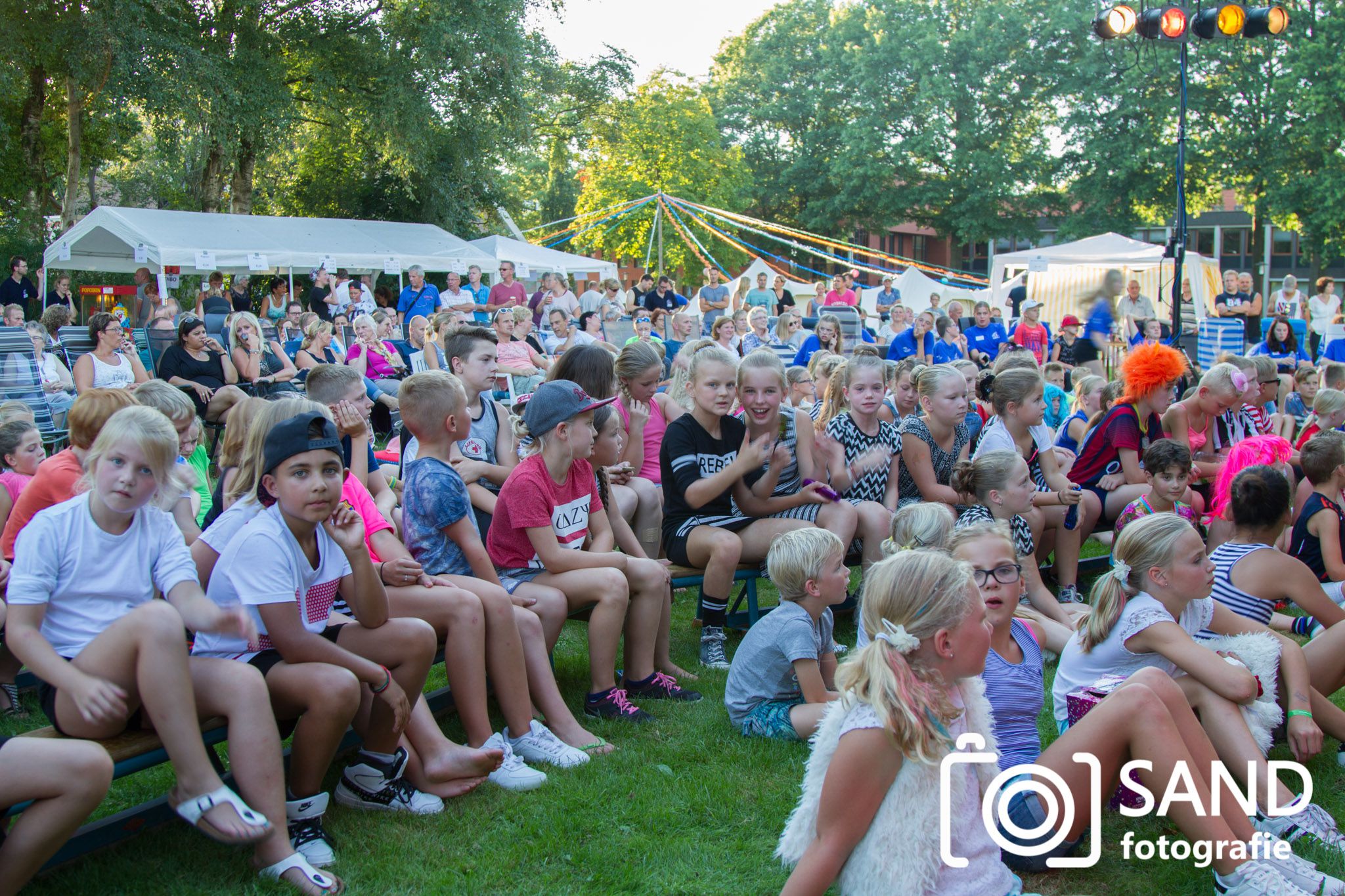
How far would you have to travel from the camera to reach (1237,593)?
4055 millimetres

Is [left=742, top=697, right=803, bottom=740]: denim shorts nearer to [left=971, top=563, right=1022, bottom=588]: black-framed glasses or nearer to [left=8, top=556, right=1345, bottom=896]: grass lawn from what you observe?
[left=8, top=556, right=1345, bottom=896]: grass lawn

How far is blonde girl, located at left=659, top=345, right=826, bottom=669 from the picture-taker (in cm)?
487

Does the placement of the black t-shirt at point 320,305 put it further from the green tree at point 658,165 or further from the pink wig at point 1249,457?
the green tree at point 658,165

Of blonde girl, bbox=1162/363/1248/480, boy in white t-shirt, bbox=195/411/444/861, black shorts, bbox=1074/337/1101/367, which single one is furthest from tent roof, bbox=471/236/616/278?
boy in white t-shirt, bbox=195/411/444/861

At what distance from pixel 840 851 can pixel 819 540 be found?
1.66 m

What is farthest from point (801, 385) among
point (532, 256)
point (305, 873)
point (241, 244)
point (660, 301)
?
point (532, 256)

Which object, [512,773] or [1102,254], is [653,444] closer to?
[512,773]

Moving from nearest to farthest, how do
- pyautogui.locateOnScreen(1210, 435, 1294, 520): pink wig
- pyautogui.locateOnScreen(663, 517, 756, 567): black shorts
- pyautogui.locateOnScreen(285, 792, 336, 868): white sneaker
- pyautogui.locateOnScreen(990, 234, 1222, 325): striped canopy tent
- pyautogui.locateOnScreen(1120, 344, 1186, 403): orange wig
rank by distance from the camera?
pyautogui.locateOnScreen(285, 792, 336, 868): white sneaker < pyautogui.locateOnScreen(663, 517, 756, 567): black shorts < pyautogui.locateOnScreen(1210, 435, 1294, 520): pink wig < pyautogui.locateOnScreen(1120, 344, 1186, 403): orange wig < pyautogui.locateOnScreen(990, 234, 1222, 325): striped canopy tent

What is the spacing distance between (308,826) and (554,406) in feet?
5.70

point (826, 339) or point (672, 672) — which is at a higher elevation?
point (826, 339)

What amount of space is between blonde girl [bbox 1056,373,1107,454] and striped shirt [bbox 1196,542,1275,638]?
3.28m

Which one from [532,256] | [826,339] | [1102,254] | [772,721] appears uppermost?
[1102,254]

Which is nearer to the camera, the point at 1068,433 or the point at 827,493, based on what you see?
the point at 827,493

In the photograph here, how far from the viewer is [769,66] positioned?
44.1m
